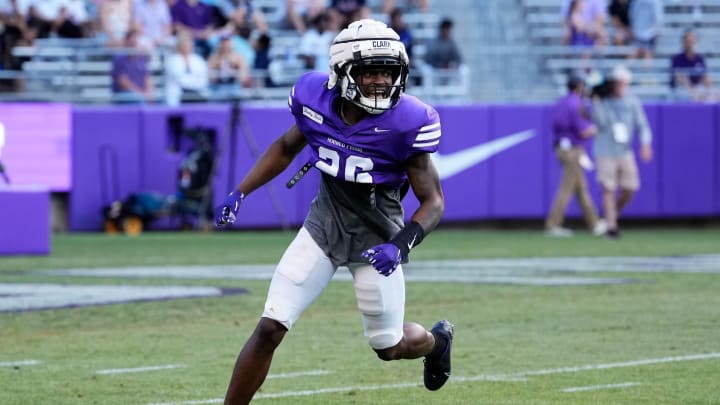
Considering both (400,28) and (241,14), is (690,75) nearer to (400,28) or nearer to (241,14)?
(400,28)

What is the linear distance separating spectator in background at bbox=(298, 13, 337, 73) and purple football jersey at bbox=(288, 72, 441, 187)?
13.8m

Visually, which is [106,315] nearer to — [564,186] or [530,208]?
[564,186]

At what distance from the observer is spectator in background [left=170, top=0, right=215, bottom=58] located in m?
19.9

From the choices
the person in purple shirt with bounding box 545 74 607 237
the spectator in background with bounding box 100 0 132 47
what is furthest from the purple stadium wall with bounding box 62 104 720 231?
the person in purple shirt with bounding box 545 74 607 237

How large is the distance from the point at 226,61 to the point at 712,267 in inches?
312

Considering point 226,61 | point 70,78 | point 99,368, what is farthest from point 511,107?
point 99,368

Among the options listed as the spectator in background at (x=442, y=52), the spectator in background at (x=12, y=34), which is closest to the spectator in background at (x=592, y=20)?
the spectator in background at (x=442, y=52)

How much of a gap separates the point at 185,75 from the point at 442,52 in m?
3.71

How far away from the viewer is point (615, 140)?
1836cm

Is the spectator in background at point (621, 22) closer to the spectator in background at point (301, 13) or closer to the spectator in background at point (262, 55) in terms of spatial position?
the spectator in background at point (301, 13)

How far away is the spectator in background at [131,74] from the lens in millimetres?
18594

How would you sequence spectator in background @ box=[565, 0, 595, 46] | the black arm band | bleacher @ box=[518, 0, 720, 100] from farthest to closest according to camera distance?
spectator in background @ box=[565, 0, 595, 46] < bleacher @ box=[518, 0, 720, 100] < the black arm band

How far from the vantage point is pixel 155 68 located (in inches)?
773

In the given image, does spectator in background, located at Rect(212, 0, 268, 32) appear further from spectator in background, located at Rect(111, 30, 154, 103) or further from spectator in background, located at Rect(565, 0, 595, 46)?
spectator in background, located at Rect(565, 0, 595, 46)
